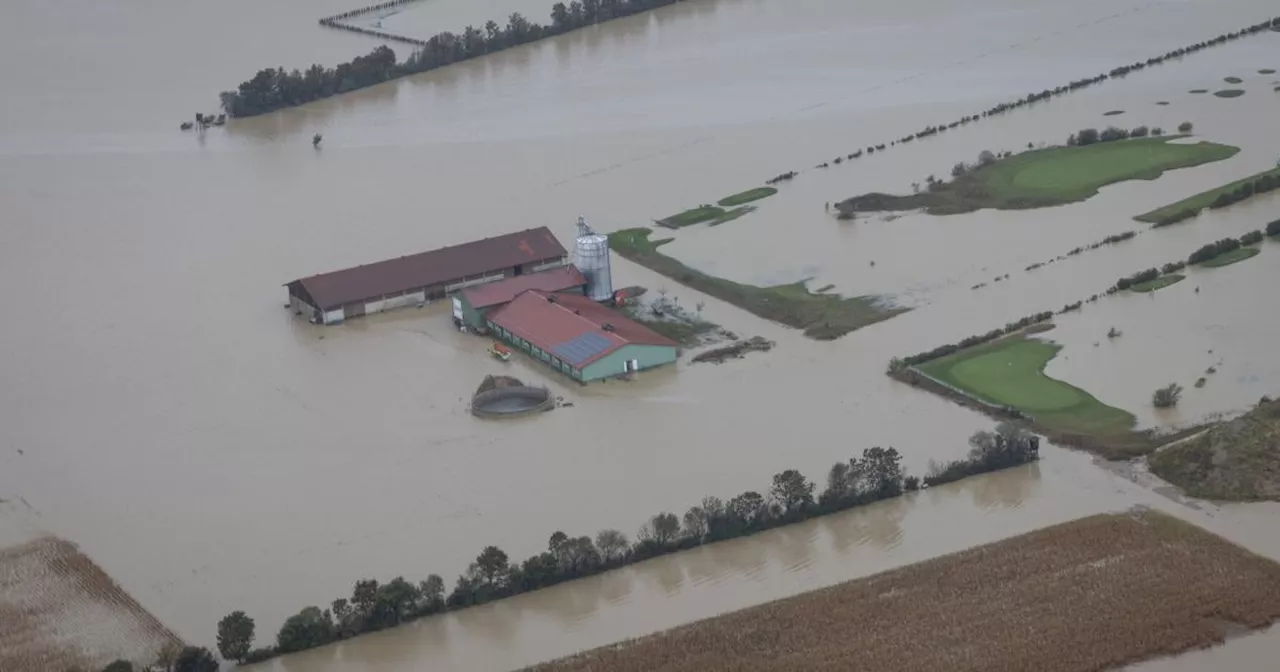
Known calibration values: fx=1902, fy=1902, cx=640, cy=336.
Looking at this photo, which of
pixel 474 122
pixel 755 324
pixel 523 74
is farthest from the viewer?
pixel 523 74

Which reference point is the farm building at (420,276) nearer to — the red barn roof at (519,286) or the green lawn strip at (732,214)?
the red barn roof at (519,286)

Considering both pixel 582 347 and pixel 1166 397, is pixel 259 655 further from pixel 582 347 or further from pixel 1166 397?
pixel 1166 397

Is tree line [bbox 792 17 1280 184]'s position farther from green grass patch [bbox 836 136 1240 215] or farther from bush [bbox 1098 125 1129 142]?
green grass patch [bbox 836 136 1240 215]

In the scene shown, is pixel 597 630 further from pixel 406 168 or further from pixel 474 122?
pixel 474 122

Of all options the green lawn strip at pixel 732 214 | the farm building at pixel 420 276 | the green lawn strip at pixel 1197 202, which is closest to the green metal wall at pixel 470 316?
the farm building at pixel 420 276

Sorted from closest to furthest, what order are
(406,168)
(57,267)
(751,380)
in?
(751,380) < (57,267) < (406,168)

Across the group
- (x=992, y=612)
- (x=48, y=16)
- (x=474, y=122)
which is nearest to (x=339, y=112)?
(x=474, y=122)

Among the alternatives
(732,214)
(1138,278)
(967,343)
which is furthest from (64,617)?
(1138,278)
